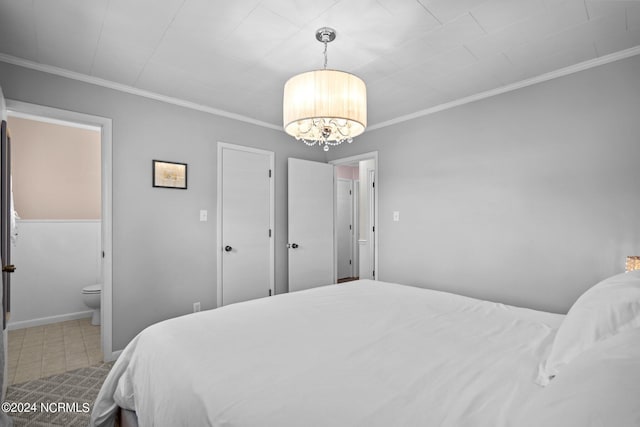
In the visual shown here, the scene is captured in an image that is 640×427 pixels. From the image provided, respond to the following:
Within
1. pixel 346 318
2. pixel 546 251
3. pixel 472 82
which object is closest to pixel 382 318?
pixel 346 318

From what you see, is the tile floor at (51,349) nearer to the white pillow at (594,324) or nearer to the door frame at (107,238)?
the door frame at (107,238)

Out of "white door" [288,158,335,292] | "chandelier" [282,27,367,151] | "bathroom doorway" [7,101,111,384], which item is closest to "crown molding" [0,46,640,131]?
"white door" [288,158,335,292]

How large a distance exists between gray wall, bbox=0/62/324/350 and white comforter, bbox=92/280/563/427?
153cm

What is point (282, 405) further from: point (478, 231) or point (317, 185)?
point (317, 185)

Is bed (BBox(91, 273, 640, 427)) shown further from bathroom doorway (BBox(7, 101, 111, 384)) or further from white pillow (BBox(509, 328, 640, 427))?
bathroom doorway (BBox(7, 101, 111, 384))

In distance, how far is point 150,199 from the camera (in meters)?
3.04

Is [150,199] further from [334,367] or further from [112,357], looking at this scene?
[334,367]

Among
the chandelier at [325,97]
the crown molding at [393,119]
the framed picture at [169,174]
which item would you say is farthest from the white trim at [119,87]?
the chandelier at [325,97]

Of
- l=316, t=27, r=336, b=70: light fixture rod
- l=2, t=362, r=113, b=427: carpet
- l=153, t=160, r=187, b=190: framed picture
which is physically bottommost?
l=2, t=362, r=113, b=427: carpet

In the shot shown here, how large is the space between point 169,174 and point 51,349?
204 cm

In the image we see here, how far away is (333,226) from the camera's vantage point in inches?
177

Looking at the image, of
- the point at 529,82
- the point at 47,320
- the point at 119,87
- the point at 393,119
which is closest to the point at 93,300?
the point at 47,320

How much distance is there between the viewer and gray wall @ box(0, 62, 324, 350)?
2697 mm

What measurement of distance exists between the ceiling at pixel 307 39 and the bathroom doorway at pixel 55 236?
166 cm
